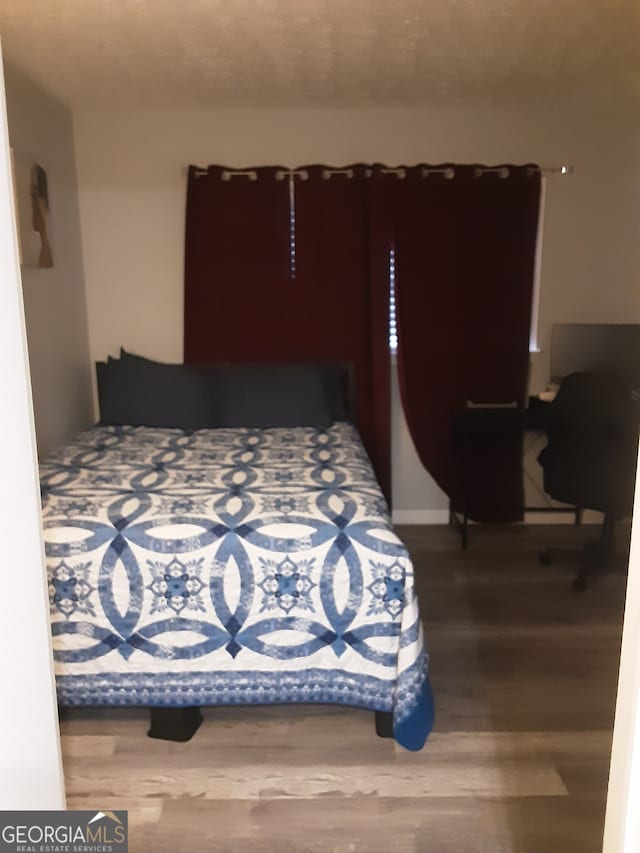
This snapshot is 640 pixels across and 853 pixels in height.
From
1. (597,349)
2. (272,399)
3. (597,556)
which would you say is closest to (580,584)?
(597,556)

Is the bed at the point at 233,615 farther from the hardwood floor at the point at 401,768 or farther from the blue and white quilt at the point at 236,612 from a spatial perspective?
the hardwood floor at the point at 401,768

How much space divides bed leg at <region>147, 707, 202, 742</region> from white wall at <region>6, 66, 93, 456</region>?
1.63 metres

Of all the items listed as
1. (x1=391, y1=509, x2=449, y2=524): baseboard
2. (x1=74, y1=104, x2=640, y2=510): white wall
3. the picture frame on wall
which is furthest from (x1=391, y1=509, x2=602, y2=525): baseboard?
the picture frame on wall

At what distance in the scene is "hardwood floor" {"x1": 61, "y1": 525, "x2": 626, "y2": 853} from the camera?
1809mm

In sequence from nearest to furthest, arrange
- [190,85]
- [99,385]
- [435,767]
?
[435,767] → [190,85] → [99,385]

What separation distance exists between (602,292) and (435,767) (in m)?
2.81

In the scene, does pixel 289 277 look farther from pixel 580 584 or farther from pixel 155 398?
pixel 580 584

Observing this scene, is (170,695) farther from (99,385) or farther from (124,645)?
(99,385)

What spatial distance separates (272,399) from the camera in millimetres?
3598

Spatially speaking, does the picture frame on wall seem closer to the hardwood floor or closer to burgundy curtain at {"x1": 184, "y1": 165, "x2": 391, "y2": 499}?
burgundy curtain at {"x1": 184, "y1": 165, "x2": 391, "y2": 499}

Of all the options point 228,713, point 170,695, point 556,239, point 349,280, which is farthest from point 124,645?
point 556,239

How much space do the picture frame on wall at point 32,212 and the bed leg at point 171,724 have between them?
1.99 m

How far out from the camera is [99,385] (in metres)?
3.80

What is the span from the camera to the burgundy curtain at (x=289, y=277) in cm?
376
